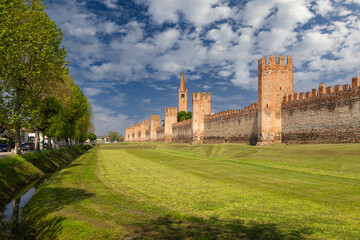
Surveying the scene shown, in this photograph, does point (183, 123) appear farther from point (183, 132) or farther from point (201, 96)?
point (201, 96)

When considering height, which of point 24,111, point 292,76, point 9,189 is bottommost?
point 9,189

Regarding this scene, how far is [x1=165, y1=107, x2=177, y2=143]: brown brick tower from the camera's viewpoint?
80.8 meters

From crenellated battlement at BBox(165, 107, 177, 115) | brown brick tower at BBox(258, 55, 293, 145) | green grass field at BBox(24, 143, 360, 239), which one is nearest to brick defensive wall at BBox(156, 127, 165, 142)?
crenellated battlement at BBox(165, 107, 177, 115)

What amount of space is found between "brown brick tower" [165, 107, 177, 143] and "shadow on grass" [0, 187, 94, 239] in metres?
70.3

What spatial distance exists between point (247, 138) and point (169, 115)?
4562 cm

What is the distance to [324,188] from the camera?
33.7 feet

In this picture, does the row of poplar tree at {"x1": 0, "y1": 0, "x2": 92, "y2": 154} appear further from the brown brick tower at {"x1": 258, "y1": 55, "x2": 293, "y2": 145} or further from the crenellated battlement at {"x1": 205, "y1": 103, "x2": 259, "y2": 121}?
the crenellated battlement at {"x1": 205, "y1": 103, "x2": 259, "y2": 121}

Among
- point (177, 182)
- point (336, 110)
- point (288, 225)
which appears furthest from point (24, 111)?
point (336, 110)

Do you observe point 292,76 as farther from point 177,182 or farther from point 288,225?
point 288,225

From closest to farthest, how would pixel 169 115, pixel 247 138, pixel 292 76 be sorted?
pixel 292 76, pixel 247 138, pixel 169 115

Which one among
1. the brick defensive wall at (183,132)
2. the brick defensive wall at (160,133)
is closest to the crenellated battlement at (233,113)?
the brick defensive wall at (183,132)

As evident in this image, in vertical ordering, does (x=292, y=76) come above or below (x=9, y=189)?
above

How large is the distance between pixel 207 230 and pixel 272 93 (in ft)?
96.9

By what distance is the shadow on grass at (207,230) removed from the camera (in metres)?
5.38
